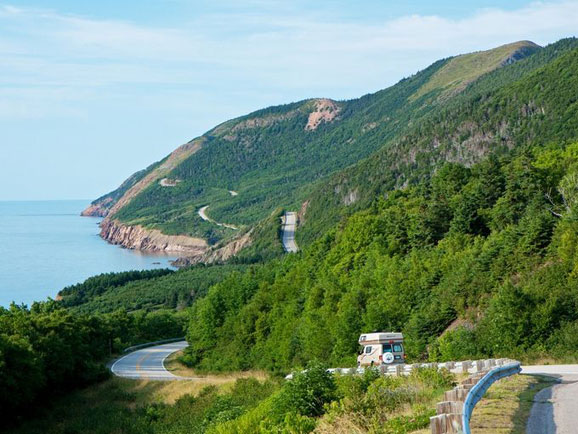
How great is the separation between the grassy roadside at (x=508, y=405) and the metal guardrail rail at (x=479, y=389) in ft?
1.10

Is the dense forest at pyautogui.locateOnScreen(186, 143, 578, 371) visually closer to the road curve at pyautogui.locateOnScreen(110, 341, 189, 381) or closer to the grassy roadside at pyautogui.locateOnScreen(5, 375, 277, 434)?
the road curve at pyautogui.locateOnScreen(110, 341, 189, 381)

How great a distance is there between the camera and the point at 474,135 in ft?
613

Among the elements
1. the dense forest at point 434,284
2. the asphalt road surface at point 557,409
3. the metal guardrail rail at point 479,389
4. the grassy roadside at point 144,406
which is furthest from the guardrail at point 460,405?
the dense forest at point 434,284

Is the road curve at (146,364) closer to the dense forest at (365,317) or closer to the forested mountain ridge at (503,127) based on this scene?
the dense forest at (365,317)

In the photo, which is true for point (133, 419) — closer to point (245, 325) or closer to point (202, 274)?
point (245, 325)

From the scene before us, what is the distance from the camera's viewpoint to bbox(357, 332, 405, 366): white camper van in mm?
35438

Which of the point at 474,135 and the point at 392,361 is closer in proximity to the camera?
the point at 392,361

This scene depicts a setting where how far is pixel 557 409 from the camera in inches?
683

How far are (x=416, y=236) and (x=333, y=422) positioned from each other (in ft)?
178

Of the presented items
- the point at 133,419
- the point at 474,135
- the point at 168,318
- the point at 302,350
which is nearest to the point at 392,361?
the point at 133,419

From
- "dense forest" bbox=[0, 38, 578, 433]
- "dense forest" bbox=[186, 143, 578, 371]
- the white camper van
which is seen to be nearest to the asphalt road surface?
"dense forest" bbox=[0, 38, 578, 433]

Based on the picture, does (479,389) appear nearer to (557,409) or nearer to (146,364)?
(557,409)

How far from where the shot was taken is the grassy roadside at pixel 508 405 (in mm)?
15461

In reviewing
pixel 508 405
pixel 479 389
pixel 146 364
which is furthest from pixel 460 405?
pixel 146 364
